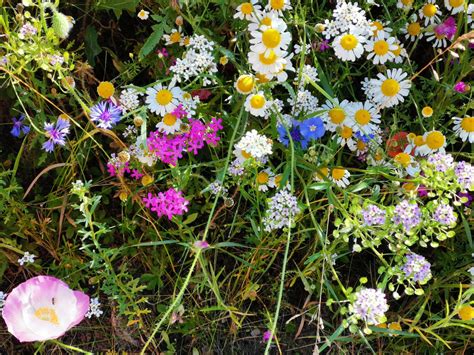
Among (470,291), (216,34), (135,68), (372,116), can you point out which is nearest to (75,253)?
(135,68)

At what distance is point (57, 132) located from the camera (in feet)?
4.21

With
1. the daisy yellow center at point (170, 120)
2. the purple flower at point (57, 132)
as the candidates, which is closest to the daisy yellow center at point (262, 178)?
the daisy yellow center at point (170, 120)

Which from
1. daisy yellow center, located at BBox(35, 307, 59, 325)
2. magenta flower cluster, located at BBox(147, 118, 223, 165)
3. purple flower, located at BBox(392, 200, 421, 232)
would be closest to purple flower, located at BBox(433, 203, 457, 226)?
purple flower, located at BBox(392, 200, 421, 232)

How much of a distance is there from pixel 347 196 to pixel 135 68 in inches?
24.6

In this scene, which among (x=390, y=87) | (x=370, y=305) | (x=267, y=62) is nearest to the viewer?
(x=370, y=305)

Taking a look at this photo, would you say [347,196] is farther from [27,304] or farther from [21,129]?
[21,129]

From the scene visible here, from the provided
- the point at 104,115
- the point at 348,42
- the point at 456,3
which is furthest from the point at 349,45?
the point at 104,115

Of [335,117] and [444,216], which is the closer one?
[444,216]

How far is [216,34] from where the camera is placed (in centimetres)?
142

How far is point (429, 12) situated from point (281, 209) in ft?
2.13

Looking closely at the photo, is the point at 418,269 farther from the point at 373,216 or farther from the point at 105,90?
the point at 105,90

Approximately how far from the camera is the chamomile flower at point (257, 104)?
116 cm

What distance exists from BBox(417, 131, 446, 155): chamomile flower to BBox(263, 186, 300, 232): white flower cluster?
0.34 meters

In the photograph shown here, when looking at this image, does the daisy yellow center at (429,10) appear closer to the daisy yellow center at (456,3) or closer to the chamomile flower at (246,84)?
the daisy yellow center at (456,3)
